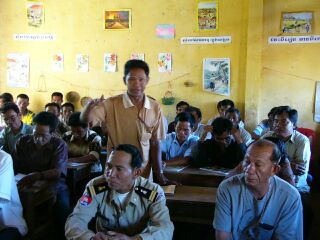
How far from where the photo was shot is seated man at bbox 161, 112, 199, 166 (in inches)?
140

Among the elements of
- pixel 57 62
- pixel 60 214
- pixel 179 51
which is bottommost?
pixel 60 214

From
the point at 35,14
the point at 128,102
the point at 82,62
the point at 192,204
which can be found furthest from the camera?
the point at 35,14

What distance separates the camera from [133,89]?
2287 millimetres

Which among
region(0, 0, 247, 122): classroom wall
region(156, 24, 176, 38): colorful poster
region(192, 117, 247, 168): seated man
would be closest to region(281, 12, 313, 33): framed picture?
region(0, 0, 247, 122): classroom wall

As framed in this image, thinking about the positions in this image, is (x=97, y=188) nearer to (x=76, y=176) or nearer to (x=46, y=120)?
(x=46, y=120)

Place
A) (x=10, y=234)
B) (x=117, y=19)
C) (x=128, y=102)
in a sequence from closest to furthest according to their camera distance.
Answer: (x=10, y=234)
(x=128, y=102)
(x=117, y=19)

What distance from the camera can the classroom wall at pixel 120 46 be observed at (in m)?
5.64

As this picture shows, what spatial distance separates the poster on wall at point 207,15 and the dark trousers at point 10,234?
4.42 meters

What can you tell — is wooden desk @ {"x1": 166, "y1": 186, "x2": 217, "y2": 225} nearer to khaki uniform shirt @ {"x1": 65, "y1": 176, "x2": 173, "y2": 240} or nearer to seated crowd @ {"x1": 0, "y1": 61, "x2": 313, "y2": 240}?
seated crowd @ {"x1": 0, "y1": 61, "x2": 313, "y2": 240}

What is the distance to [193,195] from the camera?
2312mm

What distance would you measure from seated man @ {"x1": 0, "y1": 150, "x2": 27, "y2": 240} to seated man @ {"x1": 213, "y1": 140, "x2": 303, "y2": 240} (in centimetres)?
119

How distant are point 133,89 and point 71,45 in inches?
165

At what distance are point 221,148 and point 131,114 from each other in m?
1.21

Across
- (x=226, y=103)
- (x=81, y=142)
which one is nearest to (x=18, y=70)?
(x=81, y=142)
